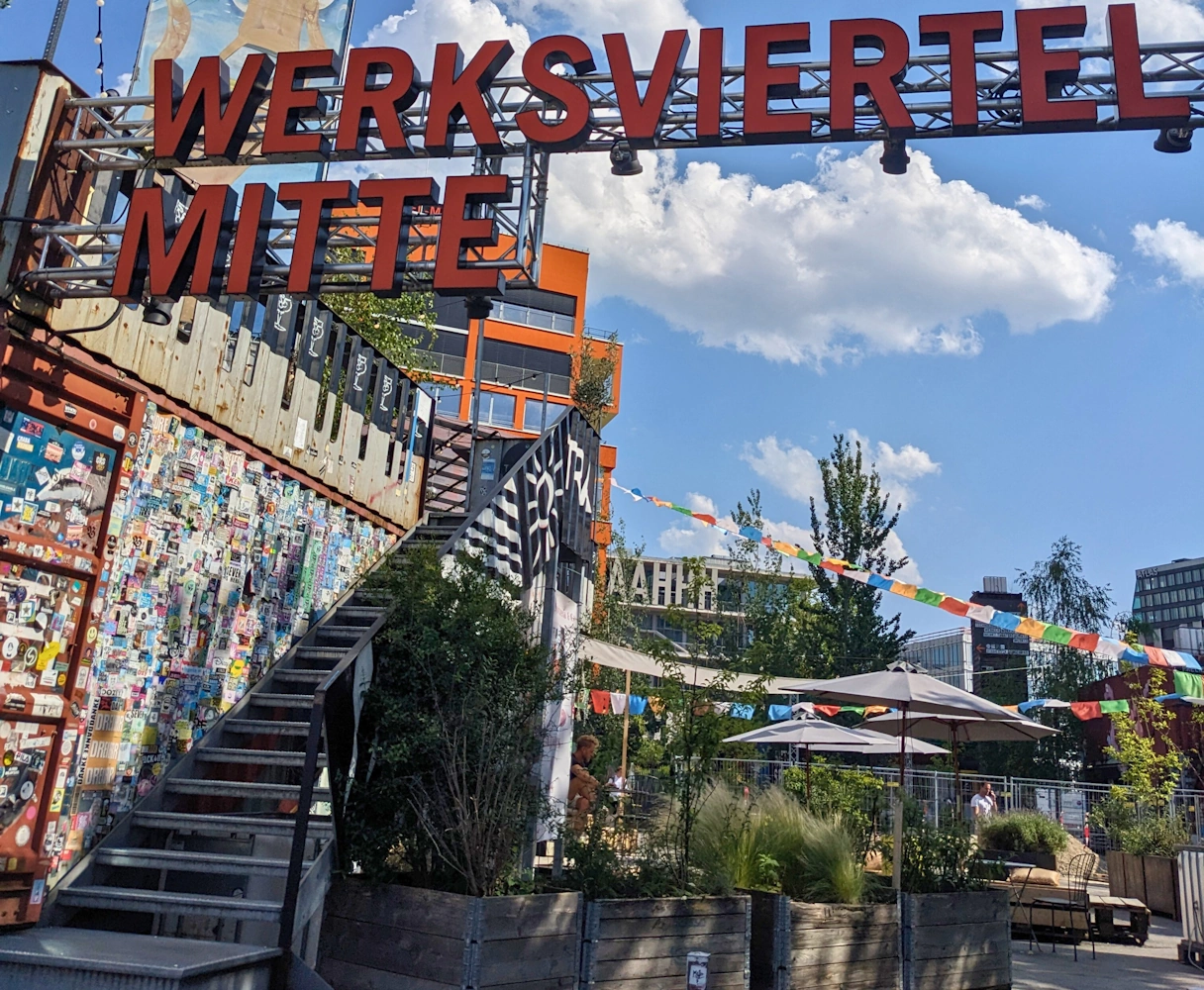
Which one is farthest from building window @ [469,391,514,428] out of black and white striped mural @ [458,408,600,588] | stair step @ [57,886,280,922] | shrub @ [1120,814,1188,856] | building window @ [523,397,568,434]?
stair step @ [57,886,280,922]

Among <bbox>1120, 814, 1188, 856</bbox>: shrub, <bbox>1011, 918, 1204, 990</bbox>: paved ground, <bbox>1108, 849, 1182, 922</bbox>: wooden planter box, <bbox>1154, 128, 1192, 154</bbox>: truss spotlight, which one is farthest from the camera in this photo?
<bbox>1120, 814, 1188, 856</bbox>: shrub

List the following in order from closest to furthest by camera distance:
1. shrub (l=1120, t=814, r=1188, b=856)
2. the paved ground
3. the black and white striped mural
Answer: the paved ground
the black and white striped mural
shrub (l=1120, t=814, r=1188, b=856)

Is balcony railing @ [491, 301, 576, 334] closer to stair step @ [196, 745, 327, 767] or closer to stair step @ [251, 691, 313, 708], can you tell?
stair step @ [251, 691, 313, 708]

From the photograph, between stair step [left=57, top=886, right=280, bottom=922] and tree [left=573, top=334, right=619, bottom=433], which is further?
tree [left=573, top=334, right=619, bottom=433]

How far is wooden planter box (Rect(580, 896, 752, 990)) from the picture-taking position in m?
5.63

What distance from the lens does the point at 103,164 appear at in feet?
21.7

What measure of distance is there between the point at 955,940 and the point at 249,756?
5.15 metres

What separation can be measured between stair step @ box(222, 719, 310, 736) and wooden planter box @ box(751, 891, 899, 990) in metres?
3.41

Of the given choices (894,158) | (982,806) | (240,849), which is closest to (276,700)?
(240,849)

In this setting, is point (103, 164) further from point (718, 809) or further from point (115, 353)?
point (718, 809)

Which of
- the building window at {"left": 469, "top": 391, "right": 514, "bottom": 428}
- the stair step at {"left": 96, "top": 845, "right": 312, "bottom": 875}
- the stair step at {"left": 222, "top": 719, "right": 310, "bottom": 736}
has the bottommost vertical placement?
the stair step at {"left": 96, "top": 845, "right": 312, "bottom": 875}

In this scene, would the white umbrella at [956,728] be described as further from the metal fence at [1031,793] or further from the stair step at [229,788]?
the metal fence at [1031,793]

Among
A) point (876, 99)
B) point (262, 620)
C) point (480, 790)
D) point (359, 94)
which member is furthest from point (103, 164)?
point (876, 99)

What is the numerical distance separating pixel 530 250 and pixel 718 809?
4.17 meters
